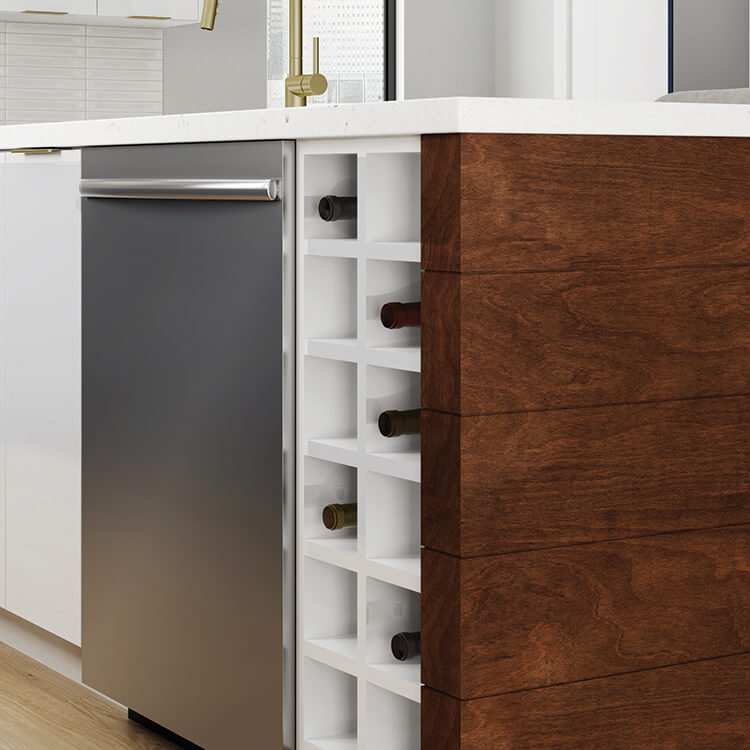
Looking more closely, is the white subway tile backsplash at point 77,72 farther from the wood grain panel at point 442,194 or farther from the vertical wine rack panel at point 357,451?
the wood grain panel at point 442,194

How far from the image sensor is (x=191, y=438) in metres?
1.87

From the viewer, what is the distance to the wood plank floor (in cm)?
209

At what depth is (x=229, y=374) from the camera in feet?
5.90

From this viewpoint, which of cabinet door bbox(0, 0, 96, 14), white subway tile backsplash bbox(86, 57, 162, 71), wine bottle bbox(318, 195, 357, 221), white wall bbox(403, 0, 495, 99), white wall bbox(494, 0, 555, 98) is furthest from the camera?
white wall bbox(403, 0, 495, 99)

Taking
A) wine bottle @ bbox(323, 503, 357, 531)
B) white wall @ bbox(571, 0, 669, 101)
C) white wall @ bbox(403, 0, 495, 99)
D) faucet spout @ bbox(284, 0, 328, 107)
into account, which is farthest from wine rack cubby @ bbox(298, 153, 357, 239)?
white wall @ bbox(403, 0, 495, 99)

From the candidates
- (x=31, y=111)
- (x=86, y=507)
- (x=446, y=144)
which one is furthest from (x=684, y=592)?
(x=31, y=111)

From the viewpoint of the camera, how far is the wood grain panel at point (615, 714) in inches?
58.8

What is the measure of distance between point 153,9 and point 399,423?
6.47 feet

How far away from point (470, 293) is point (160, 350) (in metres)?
0.64

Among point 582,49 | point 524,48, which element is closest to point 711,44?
point 582,49

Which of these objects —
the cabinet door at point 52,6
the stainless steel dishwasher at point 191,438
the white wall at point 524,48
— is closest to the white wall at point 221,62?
the cabinet door at point 52,6

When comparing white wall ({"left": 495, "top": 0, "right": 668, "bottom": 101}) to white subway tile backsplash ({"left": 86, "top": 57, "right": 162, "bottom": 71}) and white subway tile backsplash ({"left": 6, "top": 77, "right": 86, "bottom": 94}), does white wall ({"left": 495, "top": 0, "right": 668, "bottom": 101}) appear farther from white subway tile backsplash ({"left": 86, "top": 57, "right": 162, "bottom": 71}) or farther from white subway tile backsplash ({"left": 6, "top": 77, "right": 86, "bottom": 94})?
white subway tile backsplash ({"left": 6, "top": 77, "right": 86, "bottom": 94})

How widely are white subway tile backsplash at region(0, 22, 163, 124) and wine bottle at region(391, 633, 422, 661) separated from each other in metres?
2.15

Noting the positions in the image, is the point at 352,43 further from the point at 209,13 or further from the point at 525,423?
the point at 525,423
